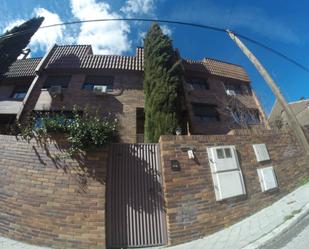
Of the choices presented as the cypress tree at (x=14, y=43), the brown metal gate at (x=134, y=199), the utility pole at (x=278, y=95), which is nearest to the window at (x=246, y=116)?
the utility pole at (x=278, y=95)

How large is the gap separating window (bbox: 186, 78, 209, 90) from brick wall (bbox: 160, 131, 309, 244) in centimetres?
677

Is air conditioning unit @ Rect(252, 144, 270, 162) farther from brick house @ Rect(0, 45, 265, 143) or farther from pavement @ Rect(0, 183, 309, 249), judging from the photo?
brick house @ Rect(0, 45, 265, 143)

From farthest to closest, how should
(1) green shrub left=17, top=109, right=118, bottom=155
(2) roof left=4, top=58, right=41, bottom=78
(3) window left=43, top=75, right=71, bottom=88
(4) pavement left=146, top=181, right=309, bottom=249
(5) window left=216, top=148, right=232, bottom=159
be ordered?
(2) roof left=4, top=58, right=41, bottom=78, (3) window left=43, top=75, right=71, bottom=88, (5) window left=216, top=148, right=232, bottom=159, (1) green shrub left=17, top=109, right=118, bottom=155, (4) pavement left=146, top=181, right=309, bottom=249

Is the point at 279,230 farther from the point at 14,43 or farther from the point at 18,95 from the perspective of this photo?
the point at 14,43

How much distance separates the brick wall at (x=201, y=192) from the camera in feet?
14.4

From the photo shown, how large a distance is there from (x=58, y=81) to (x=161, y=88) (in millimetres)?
6185

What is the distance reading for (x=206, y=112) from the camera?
11.5m

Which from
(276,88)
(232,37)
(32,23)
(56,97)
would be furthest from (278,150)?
(32,23)

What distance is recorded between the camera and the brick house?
9.48 m

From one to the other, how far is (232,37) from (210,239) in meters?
7.38

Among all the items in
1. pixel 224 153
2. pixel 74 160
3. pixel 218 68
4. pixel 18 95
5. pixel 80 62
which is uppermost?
pixel 218 68

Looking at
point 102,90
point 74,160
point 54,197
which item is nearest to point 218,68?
point 102,90

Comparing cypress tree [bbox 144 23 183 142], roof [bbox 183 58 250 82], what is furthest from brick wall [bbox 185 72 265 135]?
cypress tree [bbox 144 23 183 142]

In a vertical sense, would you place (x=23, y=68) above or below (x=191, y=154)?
above
